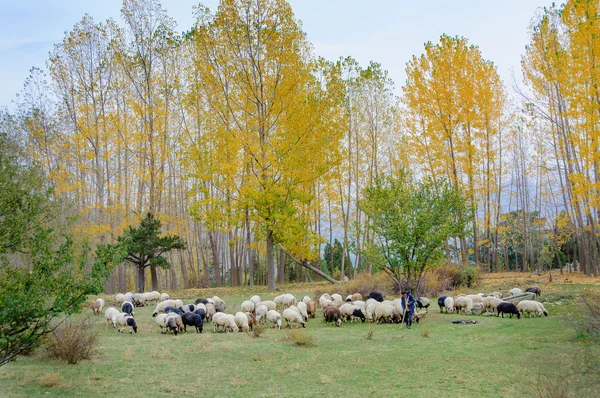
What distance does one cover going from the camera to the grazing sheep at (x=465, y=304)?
17.3m

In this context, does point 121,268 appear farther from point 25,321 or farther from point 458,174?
point 25,321

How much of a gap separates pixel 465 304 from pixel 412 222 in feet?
11.8

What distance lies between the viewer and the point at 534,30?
26.7m

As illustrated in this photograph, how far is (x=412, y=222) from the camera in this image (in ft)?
58.1

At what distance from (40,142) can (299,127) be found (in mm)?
19073

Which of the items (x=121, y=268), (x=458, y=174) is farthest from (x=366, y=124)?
(x=121, y=268)

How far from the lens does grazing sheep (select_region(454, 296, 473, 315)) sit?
56.6 ft

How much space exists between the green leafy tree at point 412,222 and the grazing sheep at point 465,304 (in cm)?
166

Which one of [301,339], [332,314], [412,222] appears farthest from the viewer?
[412,222]

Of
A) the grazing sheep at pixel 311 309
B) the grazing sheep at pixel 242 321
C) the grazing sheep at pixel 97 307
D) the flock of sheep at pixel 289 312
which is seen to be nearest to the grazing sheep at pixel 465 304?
the flock of sheep at pixel 289 312

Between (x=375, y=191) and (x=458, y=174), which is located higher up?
(x=458, y=174)

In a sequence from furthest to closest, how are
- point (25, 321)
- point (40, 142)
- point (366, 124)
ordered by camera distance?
point (366, 124) < point (40, 142) < point (25, 321)

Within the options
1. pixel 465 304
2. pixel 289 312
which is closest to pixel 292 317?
pixel 289 312

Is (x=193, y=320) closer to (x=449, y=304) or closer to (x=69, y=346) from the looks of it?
(x=69, y=346)
